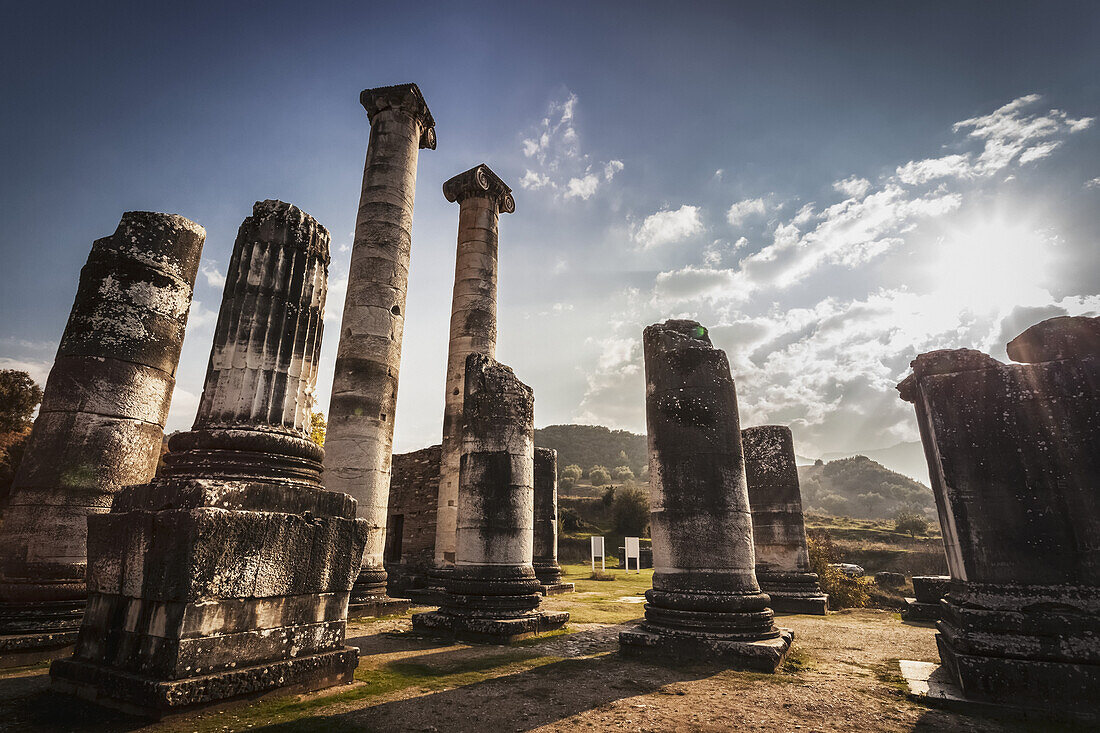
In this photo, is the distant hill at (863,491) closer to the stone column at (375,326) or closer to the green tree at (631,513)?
the green tree at (631,513)

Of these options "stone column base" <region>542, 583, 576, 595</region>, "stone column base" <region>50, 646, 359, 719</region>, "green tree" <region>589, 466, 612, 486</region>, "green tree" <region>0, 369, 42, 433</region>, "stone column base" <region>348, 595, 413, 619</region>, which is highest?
"green tree" <region>589, 466, 612, 486</region>

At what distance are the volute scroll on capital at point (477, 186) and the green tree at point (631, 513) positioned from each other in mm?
29058

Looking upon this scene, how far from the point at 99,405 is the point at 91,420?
0.20 metres

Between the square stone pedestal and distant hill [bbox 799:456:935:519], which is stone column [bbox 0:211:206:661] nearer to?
the square stone pedestal

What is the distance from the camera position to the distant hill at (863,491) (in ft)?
290

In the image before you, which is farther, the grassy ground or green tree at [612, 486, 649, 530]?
green tree at [612, 486, 649, 530]

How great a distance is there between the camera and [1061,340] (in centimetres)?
534

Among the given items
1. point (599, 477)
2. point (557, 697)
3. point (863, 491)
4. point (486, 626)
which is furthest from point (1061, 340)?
point (863, 491)

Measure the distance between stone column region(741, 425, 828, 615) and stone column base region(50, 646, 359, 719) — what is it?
903 centimetres

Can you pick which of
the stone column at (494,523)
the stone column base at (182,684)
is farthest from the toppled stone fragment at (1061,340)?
the stone column base at (182,684)

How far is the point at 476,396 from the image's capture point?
9.18m

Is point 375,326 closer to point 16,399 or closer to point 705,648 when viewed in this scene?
point 705,648

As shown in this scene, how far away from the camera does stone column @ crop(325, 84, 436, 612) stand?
1054 cm

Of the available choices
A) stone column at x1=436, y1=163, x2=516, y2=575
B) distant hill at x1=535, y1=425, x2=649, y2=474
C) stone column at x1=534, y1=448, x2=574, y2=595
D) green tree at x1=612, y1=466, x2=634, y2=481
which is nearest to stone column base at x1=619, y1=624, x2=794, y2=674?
stone column at x1=436, y1=163, x2=516, y2=575
